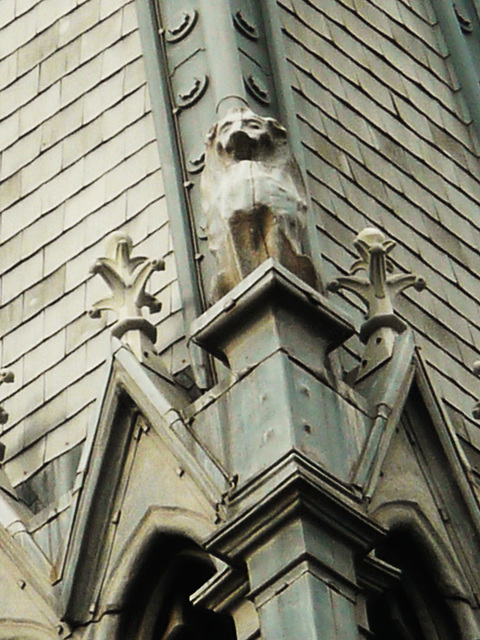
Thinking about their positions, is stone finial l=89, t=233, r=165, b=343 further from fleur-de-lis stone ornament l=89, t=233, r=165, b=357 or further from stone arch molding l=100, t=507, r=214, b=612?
stone arch molding l=100, t=507, r=214, b=612

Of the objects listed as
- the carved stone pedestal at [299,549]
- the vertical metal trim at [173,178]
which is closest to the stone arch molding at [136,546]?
the carved stone pedestal at [299,549]

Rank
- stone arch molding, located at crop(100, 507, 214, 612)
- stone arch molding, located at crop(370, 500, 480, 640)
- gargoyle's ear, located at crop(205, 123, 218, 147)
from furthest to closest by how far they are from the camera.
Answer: gargoyle's ear, located at crop(205, 123, 218, 147) → stone arch molding, located at crop(370, 500, 480, 640) → stone arch molding, located at crop(100, 507, 214, 612)

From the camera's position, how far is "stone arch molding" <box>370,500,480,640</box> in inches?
615

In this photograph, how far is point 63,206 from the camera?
19141 mm

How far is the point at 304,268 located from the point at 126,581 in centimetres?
200

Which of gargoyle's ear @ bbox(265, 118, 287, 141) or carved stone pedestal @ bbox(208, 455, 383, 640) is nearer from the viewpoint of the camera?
carved stone pedestal @ bbox(208, 455, 383, 640)

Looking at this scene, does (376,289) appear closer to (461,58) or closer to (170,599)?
(170,599)

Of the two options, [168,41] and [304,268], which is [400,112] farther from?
[304,268]

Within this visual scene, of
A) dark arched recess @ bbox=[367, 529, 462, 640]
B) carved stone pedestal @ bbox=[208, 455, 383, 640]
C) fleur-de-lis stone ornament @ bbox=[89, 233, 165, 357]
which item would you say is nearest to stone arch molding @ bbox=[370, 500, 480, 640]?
dark arched recess @ bbox=[367, 529, 462, 640]

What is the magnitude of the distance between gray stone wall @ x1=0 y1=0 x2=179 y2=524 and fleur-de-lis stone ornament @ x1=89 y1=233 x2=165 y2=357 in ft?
1.38

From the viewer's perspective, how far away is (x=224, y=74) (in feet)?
59.8

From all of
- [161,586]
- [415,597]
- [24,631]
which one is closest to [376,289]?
[415,597]

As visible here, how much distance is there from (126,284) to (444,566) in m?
2.51

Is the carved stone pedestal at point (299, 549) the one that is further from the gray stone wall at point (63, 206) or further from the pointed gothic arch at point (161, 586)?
the gray stone wall at point (63, 206)
